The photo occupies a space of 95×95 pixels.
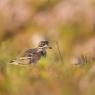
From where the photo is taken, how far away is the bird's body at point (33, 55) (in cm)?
131

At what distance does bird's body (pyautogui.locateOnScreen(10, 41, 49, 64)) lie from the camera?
131cm

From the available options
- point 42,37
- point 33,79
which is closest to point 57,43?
point 42,37

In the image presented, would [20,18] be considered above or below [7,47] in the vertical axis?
above

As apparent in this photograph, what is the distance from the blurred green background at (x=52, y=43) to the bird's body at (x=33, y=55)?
17 mm

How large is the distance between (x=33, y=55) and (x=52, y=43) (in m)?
0.09

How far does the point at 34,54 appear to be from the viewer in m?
1.32

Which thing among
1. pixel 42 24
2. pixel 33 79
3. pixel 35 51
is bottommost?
pixel 33 79

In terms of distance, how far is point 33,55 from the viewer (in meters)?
1.32

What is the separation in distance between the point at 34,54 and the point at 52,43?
0.08m

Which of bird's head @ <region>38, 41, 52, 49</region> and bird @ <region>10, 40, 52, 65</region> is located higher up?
bird's head @ <region>38, 41, 52, 49</region>

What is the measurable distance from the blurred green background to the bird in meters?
0.02

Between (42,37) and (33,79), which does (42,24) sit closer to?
(42,37)

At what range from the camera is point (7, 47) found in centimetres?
133

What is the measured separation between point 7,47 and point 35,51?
11 cm
